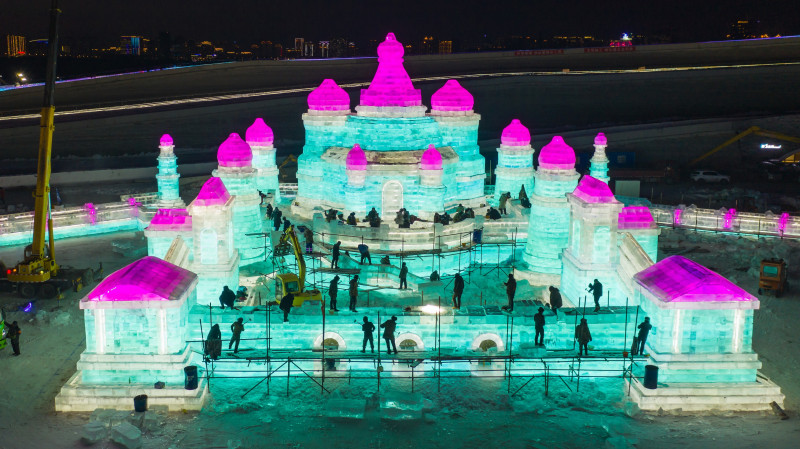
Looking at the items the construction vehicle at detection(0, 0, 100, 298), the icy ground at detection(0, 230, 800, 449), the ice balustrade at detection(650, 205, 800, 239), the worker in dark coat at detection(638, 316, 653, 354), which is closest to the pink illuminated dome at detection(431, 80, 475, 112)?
the ice balustrade at detection(650, 205, 800, 239)

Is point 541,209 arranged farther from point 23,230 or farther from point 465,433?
point 23,230

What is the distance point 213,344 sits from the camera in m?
19.8

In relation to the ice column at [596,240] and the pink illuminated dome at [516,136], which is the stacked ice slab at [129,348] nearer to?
the ice column at [596,240]

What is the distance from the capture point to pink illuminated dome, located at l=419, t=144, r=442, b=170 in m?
31.1

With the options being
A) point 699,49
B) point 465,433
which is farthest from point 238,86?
point 465,433

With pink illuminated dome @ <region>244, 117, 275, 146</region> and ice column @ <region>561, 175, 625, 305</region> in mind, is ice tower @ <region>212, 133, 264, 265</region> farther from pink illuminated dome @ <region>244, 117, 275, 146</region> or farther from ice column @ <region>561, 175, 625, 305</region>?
ice column @ <region>561, 175, 625, 305</region>

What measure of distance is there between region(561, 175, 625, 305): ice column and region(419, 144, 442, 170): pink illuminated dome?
7105mm

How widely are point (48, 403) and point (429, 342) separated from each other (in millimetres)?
9717

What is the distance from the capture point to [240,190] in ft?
99.6

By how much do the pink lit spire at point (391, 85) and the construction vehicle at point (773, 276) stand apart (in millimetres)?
15081

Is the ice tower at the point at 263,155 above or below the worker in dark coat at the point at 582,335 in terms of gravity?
above

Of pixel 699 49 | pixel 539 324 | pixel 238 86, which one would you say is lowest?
pixel 539 324

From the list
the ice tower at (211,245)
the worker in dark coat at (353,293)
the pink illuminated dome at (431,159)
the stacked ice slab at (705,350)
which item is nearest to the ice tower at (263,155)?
the pink illuminated dome at (431,159)

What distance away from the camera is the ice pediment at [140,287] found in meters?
19.2
